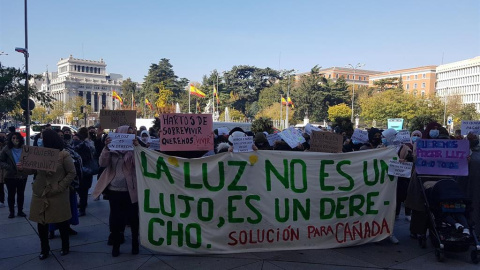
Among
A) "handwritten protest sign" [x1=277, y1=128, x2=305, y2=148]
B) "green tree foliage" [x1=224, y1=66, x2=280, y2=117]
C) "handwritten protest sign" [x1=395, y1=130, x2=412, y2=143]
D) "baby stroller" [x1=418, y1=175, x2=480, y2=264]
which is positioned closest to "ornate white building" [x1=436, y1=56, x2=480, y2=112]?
"green tree foliage" [x1=224, y1=66, x2=280, y2=117]

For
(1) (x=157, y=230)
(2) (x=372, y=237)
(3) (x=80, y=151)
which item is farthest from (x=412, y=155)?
(3) (x=80, y=151)

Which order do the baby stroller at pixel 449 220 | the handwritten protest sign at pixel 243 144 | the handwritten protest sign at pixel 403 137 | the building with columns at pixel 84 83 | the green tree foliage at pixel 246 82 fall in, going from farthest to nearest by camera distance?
1. the building with columns at pixel 84 83
2. the green tree foliage at pixel 246 82
3. the handwritten protest sign at pixel 403 137
4. the handwritten protest sign at pixel 243 144
5. the baby stroller at pixel 449 220

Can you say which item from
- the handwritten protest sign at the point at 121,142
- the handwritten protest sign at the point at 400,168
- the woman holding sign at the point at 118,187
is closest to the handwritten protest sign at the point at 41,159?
the woman holding sign at the point at 118,187

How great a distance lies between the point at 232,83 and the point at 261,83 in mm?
6147

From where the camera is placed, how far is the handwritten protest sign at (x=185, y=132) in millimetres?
5363

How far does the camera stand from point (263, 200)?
211 inches

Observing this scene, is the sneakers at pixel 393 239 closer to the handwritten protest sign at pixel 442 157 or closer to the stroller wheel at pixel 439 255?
the stroller wheel at pixel 439 255

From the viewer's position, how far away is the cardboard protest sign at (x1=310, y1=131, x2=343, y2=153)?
227 inches

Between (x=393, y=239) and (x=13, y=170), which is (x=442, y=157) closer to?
(x=393, y=239)

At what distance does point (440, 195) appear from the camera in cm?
516

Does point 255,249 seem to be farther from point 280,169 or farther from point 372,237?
point 372,237

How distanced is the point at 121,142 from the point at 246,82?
73.7m

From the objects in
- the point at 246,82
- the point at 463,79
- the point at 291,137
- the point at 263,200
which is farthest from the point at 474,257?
the point at 463,79

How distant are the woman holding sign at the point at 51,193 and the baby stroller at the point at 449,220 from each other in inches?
191
